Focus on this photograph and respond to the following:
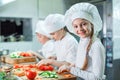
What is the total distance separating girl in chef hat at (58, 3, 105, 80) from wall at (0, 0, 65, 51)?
1.57 metres

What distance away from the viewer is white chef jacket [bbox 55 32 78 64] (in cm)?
141

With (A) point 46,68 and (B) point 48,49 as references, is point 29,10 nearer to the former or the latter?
(B) point 48,49

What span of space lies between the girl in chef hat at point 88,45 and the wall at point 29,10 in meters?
1.57

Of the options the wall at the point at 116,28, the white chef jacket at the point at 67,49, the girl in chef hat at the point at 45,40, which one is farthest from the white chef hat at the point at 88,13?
the wall at the point at 116,28

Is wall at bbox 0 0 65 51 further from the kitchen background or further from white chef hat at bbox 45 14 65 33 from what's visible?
white chef hat at bbox 45 14 65 33

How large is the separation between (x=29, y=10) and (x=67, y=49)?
1459mm

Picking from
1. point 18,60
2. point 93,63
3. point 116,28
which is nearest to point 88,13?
point 93,63

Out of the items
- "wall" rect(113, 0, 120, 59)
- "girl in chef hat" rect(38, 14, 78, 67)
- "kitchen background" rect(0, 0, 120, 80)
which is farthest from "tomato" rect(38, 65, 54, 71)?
"kitchen background" rect(0, 0, 120, 80)

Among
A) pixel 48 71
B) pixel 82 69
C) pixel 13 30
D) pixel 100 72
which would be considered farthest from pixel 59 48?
pixel 13 30

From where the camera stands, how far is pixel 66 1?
279cm

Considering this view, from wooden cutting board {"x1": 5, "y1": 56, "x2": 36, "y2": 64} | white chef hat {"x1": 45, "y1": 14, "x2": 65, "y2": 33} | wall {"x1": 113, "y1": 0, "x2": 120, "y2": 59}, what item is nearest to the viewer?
white chef hat {"x1": 45, "y1": 14, "x2": 65, "y2": 33}

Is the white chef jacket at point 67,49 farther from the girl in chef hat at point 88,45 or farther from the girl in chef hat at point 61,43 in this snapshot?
the girl in chef hat at point 88,45

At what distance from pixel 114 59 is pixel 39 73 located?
1.06m

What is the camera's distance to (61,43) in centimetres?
151
